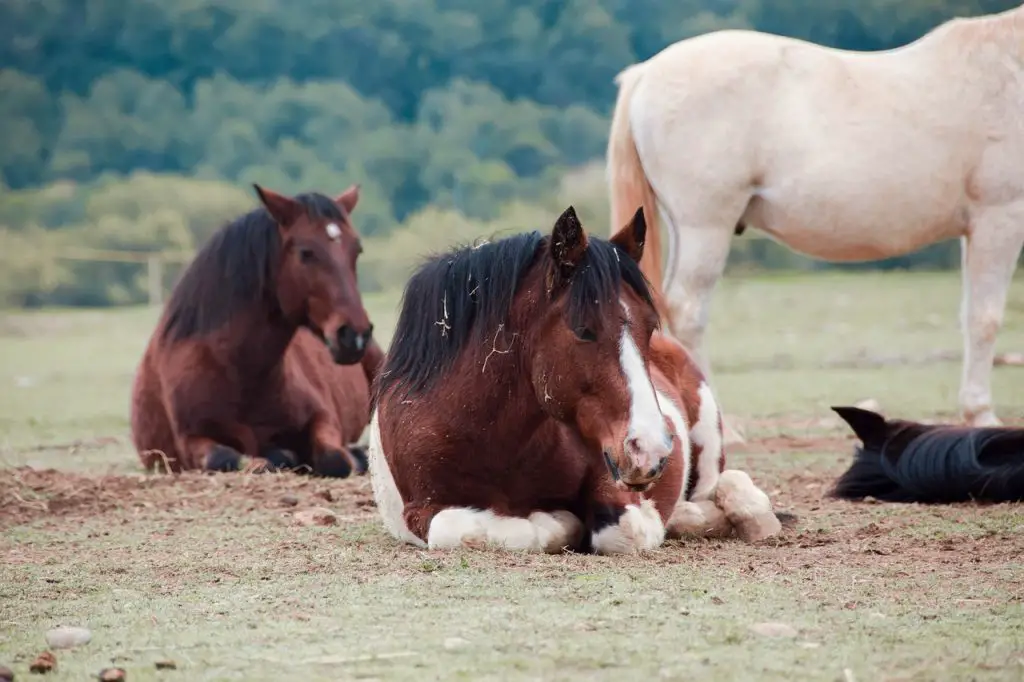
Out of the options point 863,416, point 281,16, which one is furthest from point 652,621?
point 281,16

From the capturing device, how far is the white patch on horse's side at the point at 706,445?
4980 millimetres

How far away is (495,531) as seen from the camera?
4.21 metres

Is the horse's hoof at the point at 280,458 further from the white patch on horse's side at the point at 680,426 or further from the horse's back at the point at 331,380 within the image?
the white patch on horse's side at the point at 680,426

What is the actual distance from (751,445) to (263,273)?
2.84 m

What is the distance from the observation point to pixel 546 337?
4.07 m

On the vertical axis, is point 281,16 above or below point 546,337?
above

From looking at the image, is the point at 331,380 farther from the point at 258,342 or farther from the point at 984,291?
the point at 984,291

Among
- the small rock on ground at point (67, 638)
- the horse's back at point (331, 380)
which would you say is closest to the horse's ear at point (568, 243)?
the small rock on ground at point (67, 638)

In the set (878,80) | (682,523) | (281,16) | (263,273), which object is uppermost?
(281,16)

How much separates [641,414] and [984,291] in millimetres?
4870

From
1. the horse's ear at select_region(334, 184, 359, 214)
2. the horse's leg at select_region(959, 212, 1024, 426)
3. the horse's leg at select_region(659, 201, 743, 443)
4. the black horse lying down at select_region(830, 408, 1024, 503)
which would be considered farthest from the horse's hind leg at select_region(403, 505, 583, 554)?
the horse's leg at select_region(959, 212, 1024, 426)

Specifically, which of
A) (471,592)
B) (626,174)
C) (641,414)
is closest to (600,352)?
(641,414)

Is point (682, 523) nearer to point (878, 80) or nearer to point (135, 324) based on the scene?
point (878, 80)

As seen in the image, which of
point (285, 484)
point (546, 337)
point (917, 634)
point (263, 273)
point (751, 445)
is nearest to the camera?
point (917, 634)
